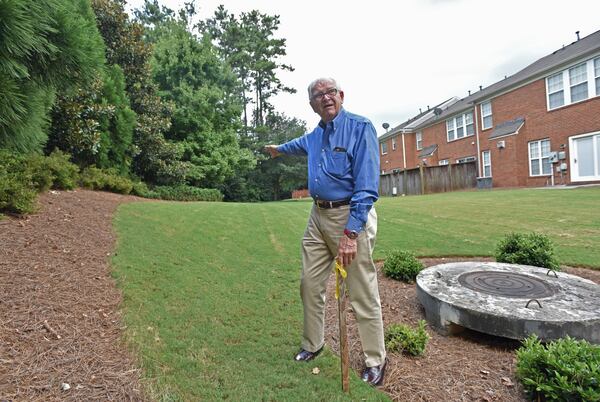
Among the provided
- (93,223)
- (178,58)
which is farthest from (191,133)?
(93,223)

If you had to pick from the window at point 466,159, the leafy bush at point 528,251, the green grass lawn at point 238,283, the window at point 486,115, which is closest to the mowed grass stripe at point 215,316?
the green grass lawn at point 238,283

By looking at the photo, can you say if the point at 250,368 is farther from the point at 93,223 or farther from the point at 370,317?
the point at 93,223

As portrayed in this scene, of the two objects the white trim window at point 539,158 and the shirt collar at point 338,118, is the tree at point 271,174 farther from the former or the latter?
the shirt collar at point 338,118

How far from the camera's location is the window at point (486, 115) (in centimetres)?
1953

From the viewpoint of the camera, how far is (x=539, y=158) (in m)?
16.3

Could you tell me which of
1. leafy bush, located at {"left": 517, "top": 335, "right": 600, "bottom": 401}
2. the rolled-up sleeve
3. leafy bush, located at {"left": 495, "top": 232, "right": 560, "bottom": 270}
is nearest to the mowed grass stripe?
leafy bush, located at {"left": 517, "top": 335, "right": 600, "bottom": 401}

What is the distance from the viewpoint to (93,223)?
545cm

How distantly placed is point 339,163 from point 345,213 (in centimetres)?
33

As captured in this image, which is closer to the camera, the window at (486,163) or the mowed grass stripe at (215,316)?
the mowed grass stripe at (215,316)

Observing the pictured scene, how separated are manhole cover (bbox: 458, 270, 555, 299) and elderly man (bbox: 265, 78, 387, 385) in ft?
4.80

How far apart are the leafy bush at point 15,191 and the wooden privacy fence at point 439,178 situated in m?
19.2

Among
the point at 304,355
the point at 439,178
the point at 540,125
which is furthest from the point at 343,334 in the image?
the point at 439,178

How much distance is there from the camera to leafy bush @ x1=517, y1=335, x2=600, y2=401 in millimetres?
1836

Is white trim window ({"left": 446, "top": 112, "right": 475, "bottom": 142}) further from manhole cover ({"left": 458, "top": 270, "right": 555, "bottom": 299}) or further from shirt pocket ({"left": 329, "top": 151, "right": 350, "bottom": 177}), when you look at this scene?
shirt pocket ({"left": 329, "top": 151, "right": 350, "bottom": 177})
